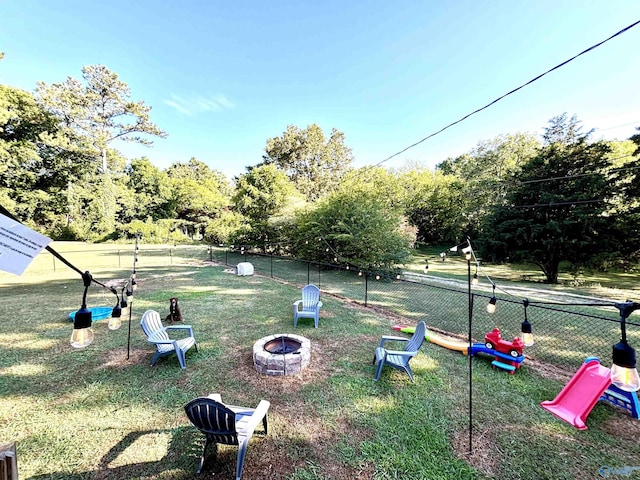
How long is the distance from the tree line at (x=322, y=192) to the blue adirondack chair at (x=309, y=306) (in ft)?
20.8

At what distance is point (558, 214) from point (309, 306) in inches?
603

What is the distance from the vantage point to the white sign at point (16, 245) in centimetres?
129

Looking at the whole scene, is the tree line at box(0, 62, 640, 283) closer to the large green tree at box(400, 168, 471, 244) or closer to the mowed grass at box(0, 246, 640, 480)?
the large green tree at box(400, 168, 471, 244)

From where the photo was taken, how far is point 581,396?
3.63 m

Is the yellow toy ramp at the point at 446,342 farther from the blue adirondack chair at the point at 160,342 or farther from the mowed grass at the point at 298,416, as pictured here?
the blue adirondack chair at the point at 160,342

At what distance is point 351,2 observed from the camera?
832cm

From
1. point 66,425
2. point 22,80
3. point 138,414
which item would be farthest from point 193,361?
point 22,80

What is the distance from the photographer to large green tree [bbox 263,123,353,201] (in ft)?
91.1

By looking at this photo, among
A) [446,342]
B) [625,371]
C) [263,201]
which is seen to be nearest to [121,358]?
[446,342]

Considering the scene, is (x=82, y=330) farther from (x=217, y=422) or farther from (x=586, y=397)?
(x=586, y=397)

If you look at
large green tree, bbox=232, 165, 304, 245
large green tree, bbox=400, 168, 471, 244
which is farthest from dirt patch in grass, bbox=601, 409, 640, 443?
large green tree, bbox=400, 168, 471, 244

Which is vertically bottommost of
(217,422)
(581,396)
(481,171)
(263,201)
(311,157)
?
(581,396)

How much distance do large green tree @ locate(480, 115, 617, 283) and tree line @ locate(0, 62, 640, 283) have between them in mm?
63

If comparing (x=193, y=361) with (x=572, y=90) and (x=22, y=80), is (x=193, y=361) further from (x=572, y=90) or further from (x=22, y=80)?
(x=22, y=80)
